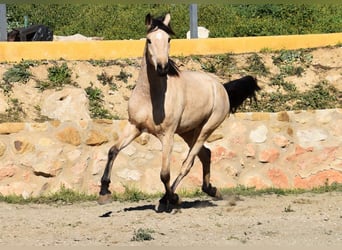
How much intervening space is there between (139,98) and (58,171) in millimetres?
2288

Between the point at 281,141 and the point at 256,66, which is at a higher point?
the point at 256,66

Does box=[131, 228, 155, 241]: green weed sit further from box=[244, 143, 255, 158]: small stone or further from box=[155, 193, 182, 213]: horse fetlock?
box=[244, 143, 255, 158]: small stone

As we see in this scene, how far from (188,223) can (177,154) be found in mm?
2963

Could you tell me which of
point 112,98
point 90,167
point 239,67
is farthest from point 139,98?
point 239,67

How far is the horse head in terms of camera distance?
31.6ft

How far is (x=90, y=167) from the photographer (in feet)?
39.8

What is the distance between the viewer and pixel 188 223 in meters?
9.62

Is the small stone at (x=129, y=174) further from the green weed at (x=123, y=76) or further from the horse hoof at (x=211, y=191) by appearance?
the green weed at (x=123, y=76)

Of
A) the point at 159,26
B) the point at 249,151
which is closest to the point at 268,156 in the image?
the point at 249,151

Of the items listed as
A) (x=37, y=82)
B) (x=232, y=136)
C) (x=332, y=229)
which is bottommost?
(x=332, y=229)

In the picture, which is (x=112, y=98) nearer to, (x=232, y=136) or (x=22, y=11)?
(x=232, y=136)

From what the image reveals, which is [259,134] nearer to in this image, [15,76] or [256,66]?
[256,66]

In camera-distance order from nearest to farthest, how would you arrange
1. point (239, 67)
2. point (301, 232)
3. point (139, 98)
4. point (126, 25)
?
1. point (301, 232)
2. point (139, 98)
3. point (239, 67)
4. point (126, 25)

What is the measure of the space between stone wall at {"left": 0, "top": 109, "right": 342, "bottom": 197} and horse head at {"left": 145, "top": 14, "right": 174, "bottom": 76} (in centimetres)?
245
